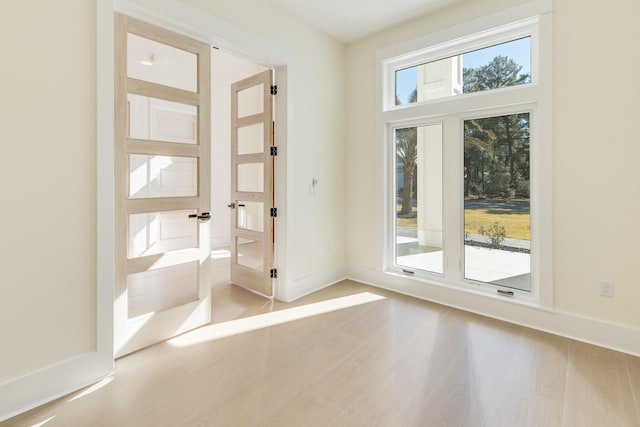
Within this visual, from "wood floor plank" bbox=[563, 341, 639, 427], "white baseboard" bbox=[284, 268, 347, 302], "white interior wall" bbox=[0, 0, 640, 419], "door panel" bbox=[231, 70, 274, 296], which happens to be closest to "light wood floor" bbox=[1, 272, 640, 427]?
"wood floor plank" bbox=[563, 341, 639, 427]

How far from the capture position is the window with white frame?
2779 millimetres

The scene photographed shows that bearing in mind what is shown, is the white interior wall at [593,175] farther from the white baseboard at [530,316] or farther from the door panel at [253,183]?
the door panel at [253,183]

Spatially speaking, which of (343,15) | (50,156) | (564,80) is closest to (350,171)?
(343,15)

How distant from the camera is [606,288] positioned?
245 cm

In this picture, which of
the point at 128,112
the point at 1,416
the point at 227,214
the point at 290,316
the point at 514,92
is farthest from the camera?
the point at 227,214

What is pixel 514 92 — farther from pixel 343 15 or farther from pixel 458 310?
pixel 458 310

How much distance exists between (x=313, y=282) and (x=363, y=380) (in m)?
1.77

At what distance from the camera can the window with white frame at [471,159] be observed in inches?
109

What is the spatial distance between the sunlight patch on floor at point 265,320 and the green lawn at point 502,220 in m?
1.26

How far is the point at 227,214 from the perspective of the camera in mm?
6375

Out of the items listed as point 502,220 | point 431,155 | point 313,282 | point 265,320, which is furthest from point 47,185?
point 502,220

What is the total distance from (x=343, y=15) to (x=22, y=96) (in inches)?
114

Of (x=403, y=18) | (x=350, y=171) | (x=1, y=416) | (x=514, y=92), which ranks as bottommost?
(x=1, y=416)

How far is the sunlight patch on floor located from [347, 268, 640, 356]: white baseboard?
1.30 feet
